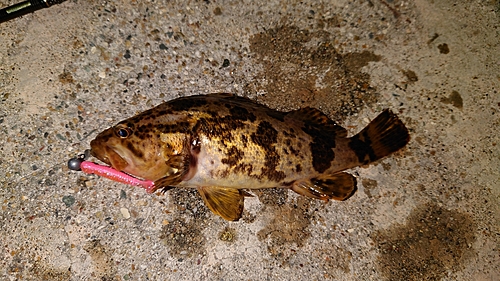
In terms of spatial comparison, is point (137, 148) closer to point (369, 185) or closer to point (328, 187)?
point (328, 187)

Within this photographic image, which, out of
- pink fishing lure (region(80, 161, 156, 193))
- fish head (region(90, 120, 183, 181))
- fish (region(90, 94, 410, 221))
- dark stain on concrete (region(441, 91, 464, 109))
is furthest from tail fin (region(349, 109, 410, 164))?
pink fishing lure (region(80, 161, 156, 193))

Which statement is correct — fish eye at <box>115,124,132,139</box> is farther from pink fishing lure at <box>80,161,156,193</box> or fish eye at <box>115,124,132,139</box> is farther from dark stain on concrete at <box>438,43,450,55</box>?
dark stain on concrete at <box>438,43,450,55</box>

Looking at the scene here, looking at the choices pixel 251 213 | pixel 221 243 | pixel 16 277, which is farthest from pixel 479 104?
pixel 16 277

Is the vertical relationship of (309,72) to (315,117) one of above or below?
above

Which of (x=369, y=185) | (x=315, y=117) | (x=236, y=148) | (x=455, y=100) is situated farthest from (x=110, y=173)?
(x=455, y=100)

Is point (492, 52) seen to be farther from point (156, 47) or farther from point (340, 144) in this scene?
point (156, 47)

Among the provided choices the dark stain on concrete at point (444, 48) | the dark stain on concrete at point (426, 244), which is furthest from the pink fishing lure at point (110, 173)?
the dark stain on concrete at point (444, 48)

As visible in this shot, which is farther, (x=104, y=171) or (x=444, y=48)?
(x=444, y=48)

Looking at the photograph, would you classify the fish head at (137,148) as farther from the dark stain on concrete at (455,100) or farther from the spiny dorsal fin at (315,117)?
the dark stain on concrete at (455,100)
